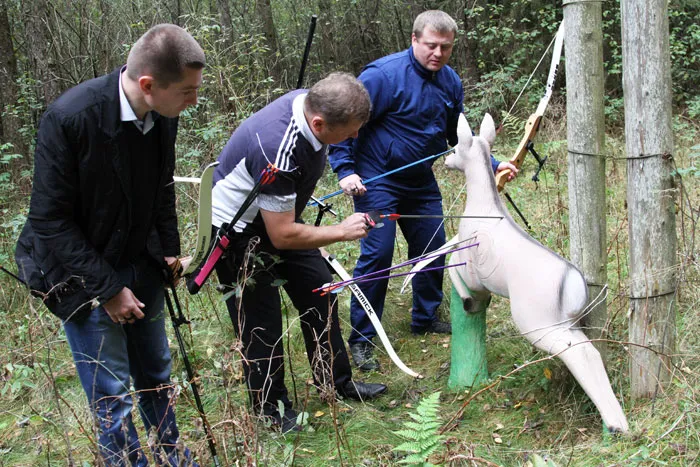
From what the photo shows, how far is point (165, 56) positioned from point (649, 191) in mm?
2118

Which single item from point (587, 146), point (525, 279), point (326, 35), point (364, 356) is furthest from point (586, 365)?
point (326, 35)

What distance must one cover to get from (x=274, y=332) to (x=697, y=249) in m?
2.48

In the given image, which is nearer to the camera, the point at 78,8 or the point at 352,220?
the point at 352,220

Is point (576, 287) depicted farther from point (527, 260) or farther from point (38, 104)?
point (38, 104)

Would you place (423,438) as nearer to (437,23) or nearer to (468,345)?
(468,345)

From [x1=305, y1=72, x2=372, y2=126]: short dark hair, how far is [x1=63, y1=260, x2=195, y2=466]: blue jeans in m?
1.01

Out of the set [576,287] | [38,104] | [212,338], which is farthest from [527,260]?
[38,104]

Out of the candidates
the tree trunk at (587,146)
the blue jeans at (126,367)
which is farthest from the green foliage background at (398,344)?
the tree trunk at (587,146)

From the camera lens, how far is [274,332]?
3201 mm

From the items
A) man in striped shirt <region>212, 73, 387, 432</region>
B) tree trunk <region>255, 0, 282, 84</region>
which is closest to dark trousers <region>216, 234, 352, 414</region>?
man in striped shirt <region>212, 73, 387, 432</region>

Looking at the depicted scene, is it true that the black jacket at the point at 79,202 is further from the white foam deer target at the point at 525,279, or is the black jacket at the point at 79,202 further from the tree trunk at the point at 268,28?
the tree trunk at the point at 268,28

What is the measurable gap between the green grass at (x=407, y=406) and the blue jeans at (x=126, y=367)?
0.12 metres

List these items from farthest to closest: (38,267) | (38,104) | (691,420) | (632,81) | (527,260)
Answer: (38,104) < (527,260) < (632,81) < (691,420) < (38,267)

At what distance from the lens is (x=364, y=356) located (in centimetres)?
406
